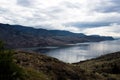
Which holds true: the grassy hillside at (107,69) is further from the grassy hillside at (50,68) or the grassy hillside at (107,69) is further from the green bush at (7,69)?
the green bush at (7,69)

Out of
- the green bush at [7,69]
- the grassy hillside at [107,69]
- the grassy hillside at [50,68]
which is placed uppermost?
the green bush at [7,69]

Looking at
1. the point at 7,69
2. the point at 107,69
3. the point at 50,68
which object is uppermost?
the point at 7,69

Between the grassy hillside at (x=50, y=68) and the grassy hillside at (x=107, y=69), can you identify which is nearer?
the grassy hillside at (x=50, y=68)

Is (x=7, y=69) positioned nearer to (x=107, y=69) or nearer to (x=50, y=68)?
(x=50, y=68)

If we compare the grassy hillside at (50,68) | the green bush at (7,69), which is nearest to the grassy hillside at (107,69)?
the grassy hillside at (50,68)

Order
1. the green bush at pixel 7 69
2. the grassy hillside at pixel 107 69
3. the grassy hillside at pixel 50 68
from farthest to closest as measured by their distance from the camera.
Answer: the grassy hillside at pixel 107 69, the grassy hillside at pixel 50 68, the green bush at pixel 7 69

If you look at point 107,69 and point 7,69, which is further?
point 107,69

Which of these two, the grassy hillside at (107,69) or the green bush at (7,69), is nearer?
the green bush at (7,69)

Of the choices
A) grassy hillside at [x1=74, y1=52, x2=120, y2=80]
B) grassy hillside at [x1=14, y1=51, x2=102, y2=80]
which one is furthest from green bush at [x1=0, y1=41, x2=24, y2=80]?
grassy hillside at [x1=74, y1=52, x2=120, y2=80]

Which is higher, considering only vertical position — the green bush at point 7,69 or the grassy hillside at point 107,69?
A: the green bush at point 7,69

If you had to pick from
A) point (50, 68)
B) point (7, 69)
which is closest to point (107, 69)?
point (50, 68)

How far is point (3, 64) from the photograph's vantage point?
62.7ft

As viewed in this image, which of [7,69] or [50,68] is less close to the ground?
[7,69]

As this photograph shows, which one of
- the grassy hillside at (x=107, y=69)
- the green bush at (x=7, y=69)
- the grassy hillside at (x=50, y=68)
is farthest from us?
the grassy hillside at (x=107, y=69)
